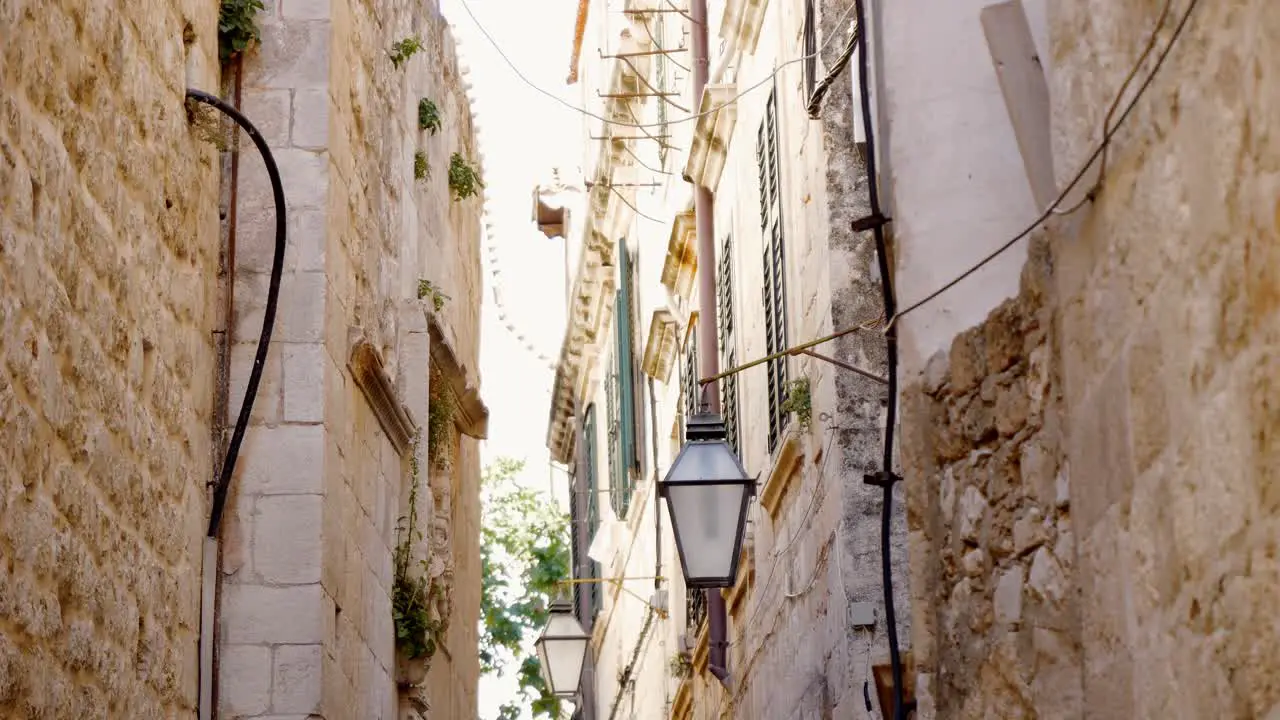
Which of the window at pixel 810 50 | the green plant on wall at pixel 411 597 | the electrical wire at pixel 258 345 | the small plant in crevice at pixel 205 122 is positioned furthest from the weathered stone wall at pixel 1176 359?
the green plant on wall at pixel 411 597

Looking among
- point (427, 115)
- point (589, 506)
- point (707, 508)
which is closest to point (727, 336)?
point (427, 115)

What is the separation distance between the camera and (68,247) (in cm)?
555

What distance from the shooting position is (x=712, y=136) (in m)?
14.2

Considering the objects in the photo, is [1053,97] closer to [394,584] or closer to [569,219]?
[394,584]

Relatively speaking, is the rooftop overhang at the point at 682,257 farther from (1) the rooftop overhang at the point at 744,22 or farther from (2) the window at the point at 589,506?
(2) the window at the point at 589,506

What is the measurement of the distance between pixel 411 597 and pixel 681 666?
4.95 metres

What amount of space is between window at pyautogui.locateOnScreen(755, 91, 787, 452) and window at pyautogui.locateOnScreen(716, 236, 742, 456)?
1.41m

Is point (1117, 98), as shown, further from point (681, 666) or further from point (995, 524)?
point (681, 666)

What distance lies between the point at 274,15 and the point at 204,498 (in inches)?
99.1

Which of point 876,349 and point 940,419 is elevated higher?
point 876,349

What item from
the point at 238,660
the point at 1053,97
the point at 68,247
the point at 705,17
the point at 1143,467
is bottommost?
the point at 238,660

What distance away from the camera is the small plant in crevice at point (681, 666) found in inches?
620

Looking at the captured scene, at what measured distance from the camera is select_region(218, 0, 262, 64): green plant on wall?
8711mm

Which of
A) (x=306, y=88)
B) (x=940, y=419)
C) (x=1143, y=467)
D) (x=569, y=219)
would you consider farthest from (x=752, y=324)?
(x=569, y=219)
